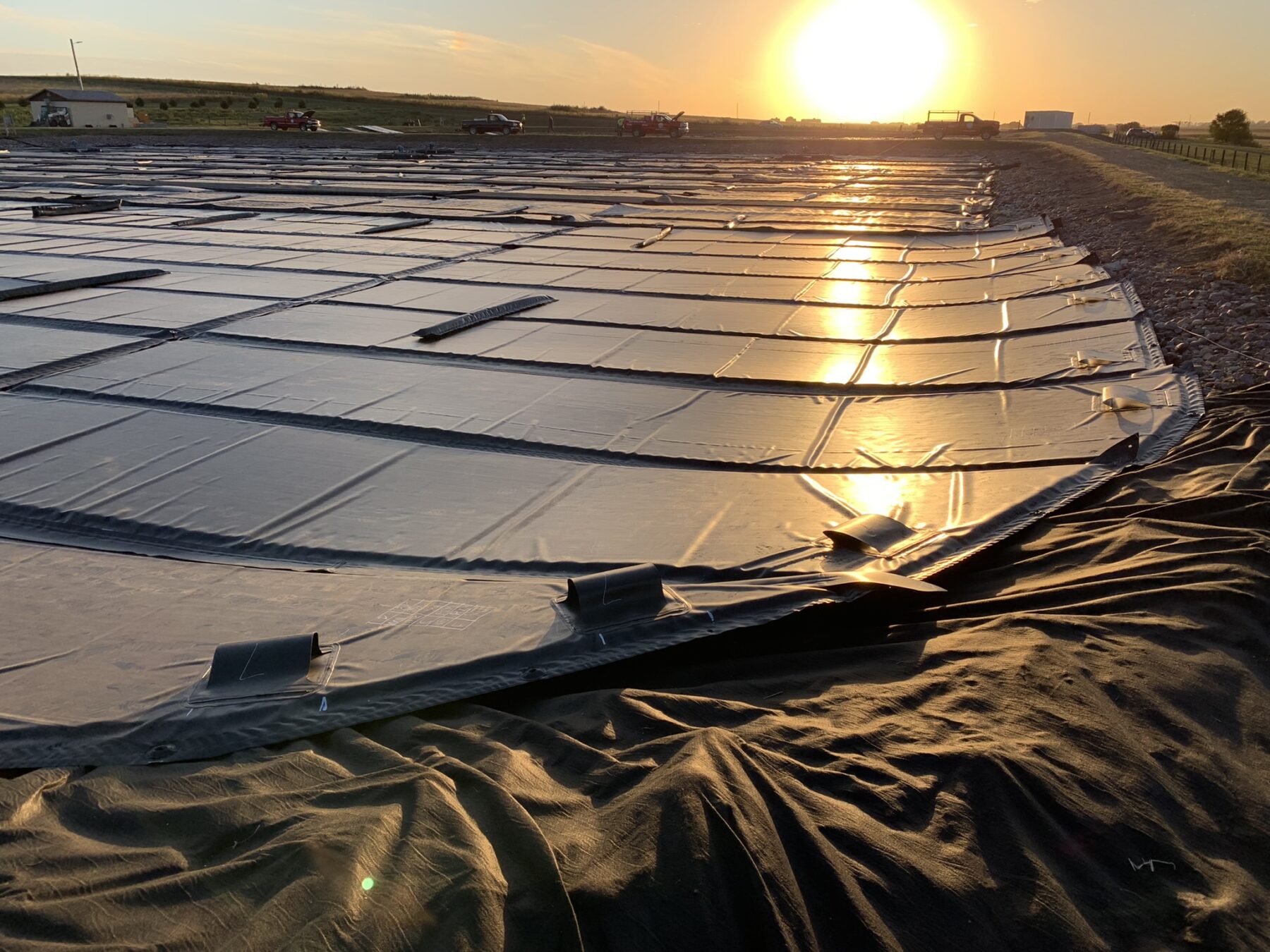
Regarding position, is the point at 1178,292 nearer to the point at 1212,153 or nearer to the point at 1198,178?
the point at 1198,178

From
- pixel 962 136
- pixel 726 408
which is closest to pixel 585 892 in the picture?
pixel 726 408

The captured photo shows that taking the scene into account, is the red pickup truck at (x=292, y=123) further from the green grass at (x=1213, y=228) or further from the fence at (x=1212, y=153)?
the green grass at (x=1213, y=228)

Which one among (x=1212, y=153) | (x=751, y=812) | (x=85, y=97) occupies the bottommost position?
(x=751, y=812)

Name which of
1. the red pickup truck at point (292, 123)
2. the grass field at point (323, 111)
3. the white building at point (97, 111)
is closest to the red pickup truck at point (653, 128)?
the grass field at point (323, 111)

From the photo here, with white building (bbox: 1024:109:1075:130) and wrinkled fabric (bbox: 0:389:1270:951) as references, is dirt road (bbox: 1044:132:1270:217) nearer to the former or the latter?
wrinkled fabric (bbox: 0:389:1270:951)

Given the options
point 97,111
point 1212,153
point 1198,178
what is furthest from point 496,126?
point 1198,178

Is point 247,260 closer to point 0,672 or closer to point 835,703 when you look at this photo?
point 0,672

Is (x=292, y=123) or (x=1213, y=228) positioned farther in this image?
(x=292, y=123)
